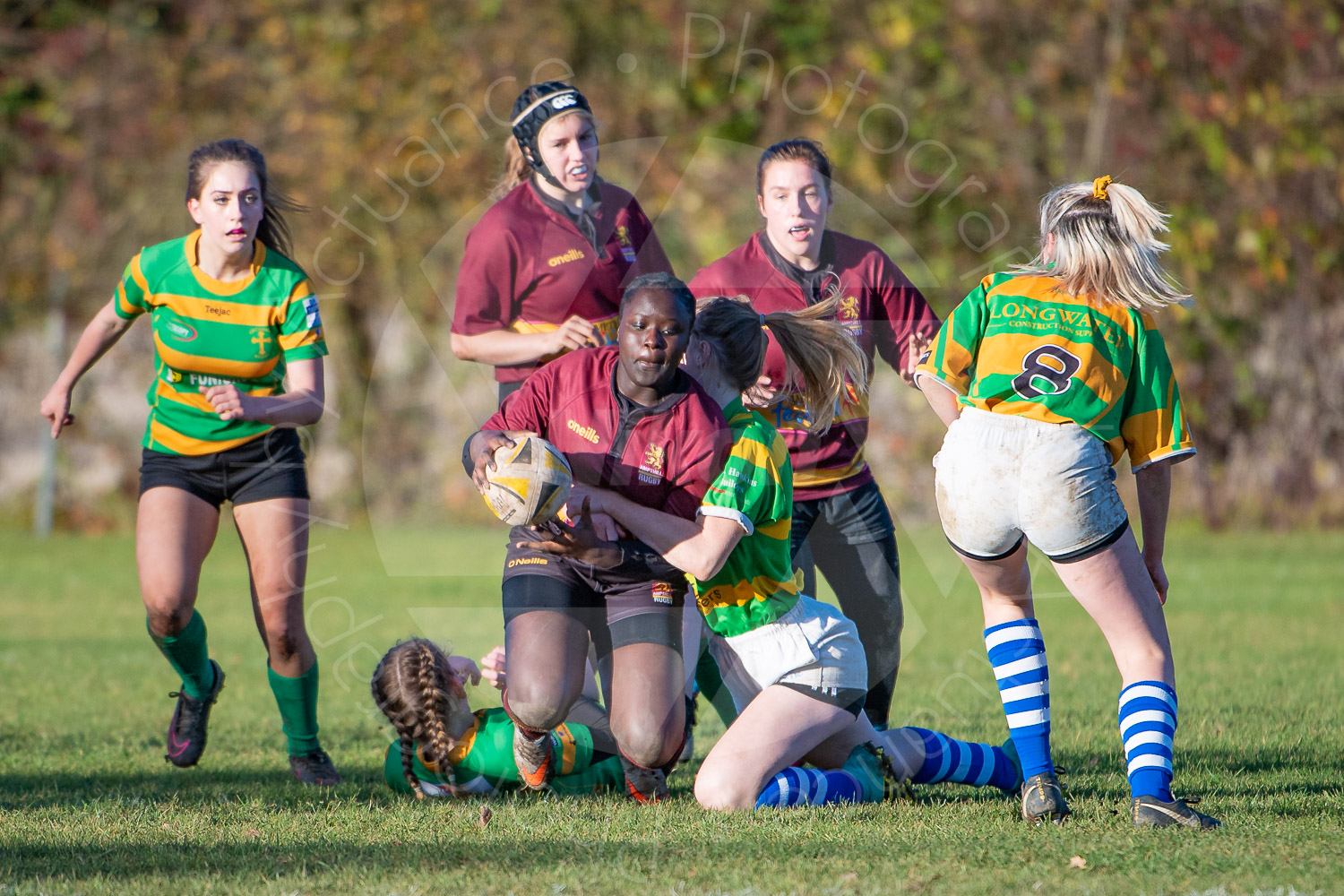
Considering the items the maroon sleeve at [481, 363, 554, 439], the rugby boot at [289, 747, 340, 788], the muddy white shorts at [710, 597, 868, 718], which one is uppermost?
the maroon sleeve at [481, 363, 554, 439]

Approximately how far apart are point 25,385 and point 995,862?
532 inches

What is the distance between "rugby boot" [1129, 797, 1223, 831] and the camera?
3.47 meters

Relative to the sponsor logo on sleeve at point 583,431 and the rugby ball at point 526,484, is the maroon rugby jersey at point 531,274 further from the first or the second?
the rugby ball at point 526,484

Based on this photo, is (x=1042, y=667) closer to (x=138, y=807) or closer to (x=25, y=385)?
(x=138, y=807)

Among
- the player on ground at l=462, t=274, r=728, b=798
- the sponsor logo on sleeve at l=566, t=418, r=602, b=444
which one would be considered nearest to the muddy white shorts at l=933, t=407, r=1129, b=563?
the player on ground at l=462, t=274, r=728, b=798

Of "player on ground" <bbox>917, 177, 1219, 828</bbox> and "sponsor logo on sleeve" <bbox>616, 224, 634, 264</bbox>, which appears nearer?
"player on ground" <bbox>917, 177, 1219, 828</bbox>

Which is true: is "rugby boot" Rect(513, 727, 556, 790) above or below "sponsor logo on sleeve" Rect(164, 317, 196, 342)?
below

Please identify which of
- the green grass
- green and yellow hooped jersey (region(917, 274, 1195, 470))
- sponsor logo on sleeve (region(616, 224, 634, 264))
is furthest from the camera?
sponsor logo on sleeve (region(616, 224, 634, 264))

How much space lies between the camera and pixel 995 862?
10.7 feet

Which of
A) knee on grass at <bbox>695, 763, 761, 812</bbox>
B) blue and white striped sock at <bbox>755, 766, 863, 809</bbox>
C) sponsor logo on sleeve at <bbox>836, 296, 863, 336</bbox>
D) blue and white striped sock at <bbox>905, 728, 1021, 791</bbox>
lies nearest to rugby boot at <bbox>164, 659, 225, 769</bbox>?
knee on grass at <bbox>695, 763, 761, 812</bbox>

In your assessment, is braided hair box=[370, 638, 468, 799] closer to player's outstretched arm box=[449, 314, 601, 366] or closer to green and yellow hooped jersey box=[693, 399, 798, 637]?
green and yellow hooped jersey box=[693, 399, 798, 637]

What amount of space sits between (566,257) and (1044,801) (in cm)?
247

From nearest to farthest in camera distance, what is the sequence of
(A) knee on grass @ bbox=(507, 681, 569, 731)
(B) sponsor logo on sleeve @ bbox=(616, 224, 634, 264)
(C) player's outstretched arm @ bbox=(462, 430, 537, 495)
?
(C) player's outstretched arm @ bbox=(462, 430, 537, 495) < (A) knee on grass @ bbox=(507, 681, 569, 731) < (B) sponsor logo on sleeve @ bbox=(616, 224, 634, 264)

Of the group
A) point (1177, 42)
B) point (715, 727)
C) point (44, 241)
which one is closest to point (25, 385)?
point (44, 241)
